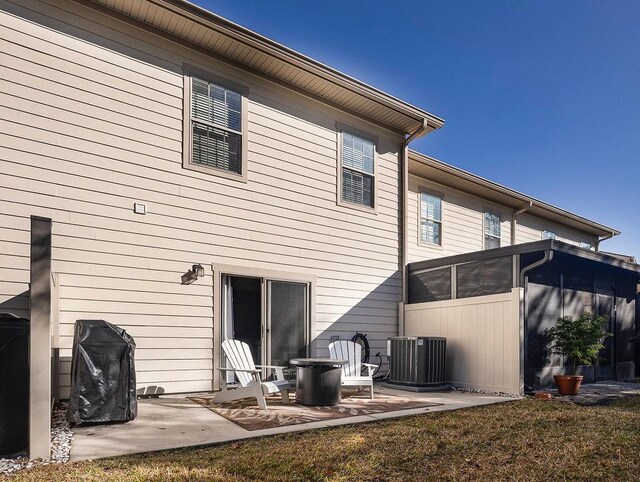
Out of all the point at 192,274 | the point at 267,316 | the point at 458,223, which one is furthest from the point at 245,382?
the point at 458,223

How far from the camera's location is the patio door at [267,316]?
6.84 m

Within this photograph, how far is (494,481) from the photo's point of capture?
3.09m

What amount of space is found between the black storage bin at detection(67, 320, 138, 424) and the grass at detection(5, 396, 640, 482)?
1.25 meters

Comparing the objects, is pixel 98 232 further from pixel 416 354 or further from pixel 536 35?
pixel 536 35

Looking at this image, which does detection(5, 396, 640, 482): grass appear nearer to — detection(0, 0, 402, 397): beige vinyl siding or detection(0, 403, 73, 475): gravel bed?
detection(0, 403, 73, 475): gravel bed

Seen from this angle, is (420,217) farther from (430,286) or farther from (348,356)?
(348,356)

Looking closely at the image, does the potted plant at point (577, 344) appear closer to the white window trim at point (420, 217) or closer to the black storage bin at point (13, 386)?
the white window trim at point (420, 217)

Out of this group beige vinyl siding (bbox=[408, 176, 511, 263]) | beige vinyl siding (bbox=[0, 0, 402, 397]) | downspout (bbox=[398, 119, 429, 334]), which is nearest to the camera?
beige vinyl siding (bbox=[0, 0, 402, 397])

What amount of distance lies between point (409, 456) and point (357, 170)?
5.69m

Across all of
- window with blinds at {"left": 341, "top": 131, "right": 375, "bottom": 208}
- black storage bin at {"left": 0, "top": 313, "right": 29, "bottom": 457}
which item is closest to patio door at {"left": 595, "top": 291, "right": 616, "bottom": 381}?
window with blinds at {"left": 341, "top": 131, "right": 375, "bottom": 208}

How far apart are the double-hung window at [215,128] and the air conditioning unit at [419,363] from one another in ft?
11.9

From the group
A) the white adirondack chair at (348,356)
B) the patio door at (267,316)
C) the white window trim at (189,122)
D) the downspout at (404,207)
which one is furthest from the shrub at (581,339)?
the white window trim at (189,122)

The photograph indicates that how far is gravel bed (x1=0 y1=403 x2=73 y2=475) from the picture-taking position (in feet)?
10.9

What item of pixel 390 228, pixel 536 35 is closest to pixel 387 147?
pixel 390 228
